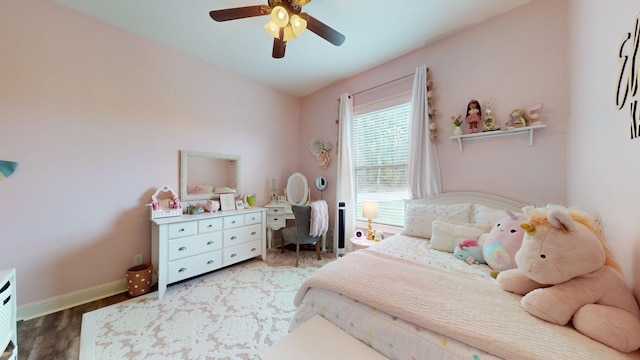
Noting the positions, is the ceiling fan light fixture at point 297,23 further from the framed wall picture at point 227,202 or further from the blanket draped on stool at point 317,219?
the framed wall picture at point 227,202

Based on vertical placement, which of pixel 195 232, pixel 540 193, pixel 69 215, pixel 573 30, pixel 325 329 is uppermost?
pixel 573 30

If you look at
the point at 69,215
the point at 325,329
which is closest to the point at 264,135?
the point at 69,215

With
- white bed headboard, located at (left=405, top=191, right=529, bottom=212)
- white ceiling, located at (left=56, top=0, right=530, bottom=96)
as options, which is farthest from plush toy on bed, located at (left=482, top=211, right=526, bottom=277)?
white ceiling, located at (left=56, top=0, right=530, bottom=96)

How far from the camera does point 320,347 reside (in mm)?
939

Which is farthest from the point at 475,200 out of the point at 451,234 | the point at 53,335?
the point at 53,335

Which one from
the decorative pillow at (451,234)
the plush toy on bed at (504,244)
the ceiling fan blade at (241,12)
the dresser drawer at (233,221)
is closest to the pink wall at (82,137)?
the dresser drawer at (233,221)

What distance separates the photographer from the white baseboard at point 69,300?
180cm

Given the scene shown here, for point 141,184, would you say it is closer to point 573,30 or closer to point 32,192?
point 32,192

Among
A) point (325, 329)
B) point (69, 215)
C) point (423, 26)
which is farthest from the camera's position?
point (423, 26)

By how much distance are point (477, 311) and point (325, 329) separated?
0.69 m

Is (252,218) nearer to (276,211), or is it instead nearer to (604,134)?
(276,211)

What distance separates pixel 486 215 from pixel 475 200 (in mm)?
290

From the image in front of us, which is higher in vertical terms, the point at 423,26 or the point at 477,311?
the point at 423,26

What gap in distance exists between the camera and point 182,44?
249cm
